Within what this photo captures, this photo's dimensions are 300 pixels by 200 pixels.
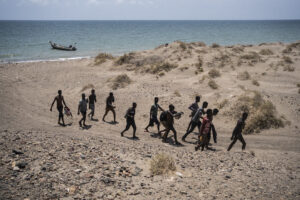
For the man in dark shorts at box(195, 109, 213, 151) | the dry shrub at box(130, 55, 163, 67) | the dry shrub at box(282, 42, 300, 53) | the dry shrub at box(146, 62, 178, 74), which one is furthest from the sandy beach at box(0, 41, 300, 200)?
the dry shrub at box(282, 42, 300, 53)

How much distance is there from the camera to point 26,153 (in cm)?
720

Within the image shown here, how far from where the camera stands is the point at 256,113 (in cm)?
1188

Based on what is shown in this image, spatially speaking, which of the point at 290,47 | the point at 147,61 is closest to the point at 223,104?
the point at 147,61

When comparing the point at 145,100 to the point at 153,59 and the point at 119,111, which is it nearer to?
the point at 119,111

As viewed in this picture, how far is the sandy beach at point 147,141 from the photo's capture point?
6.05 m

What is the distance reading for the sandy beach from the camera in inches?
238

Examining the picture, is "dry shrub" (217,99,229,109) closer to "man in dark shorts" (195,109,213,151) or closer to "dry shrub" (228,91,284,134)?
"dry shrub" (228,91,284,134)

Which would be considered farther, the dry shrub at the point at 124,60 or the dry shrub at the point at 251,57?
the dry shrub at the point at 124,60

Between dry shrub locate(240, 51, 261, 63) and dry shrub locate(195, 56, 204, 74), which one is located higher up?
dry shrub locate(240, 51, 261, 63)

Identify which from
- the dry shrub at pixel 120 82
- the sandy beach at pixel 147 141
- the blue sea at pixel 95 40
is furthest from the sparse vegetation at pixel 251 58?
the blue sea at pixel 95 40

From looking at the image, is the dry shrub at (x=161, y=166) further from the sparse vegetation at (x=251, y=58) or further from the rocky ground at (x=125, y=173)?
the sparse vegetation at (x=251, y=58)

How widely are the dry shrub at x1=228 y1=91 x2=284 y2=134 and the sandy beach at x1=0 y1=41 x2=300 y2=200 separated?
7 cm

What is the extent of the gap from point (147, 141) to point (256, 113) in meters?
5.63

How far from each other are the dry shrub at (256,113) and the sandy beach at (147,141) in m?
0.07
